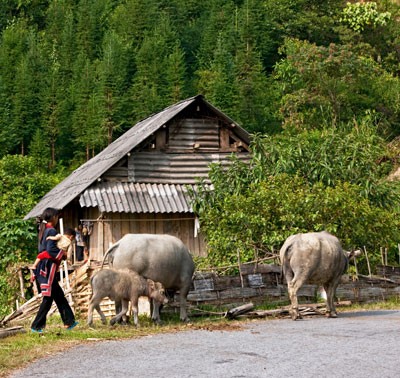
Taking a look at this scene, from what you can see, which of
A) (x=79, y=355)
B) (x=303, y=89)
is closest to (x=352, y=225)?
(x=79, y=355)

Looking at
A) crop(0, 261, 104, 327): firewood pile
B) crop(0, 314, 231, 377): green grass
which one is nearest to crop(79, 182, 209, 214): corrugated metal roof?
crop(0, 261, 104, 327): firewood pile

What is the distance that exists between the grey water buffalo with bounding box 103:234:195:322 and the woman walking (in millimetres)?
1675

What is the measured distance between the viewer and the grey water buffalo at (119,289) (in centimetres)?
1447

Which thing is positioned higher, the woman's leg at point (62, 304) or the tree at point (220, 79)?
the tree at point (220, 79)

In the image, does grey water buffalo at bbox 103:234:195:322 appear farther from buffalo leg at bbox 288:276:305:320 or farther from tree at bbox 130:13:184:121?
tree at bbox 130:13:184:121

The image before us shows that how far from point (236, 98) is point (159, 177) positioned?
1026 inches

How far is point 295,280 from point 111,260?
10.8 feet

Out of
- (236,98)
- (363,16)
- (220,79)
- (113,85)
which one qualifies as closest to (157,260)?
(236,98)

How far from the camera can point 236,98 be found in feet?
165

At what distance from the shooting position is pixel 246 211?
20.5 m

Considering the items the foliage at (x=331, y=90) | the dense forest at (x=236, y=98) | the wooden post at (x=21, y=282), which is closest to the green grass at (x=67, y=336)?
the dense forest at (x=236, y=98)

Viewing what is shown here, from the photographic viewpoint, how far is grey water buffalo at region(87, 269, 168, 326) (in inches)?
570

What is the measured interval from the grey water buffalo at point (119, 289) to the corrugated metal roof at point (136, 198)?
25.9 ft

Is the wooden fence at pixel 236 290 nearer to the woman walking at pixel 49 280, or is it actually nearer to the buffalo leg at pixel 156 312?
the buffalo leg at pixel 156 312
